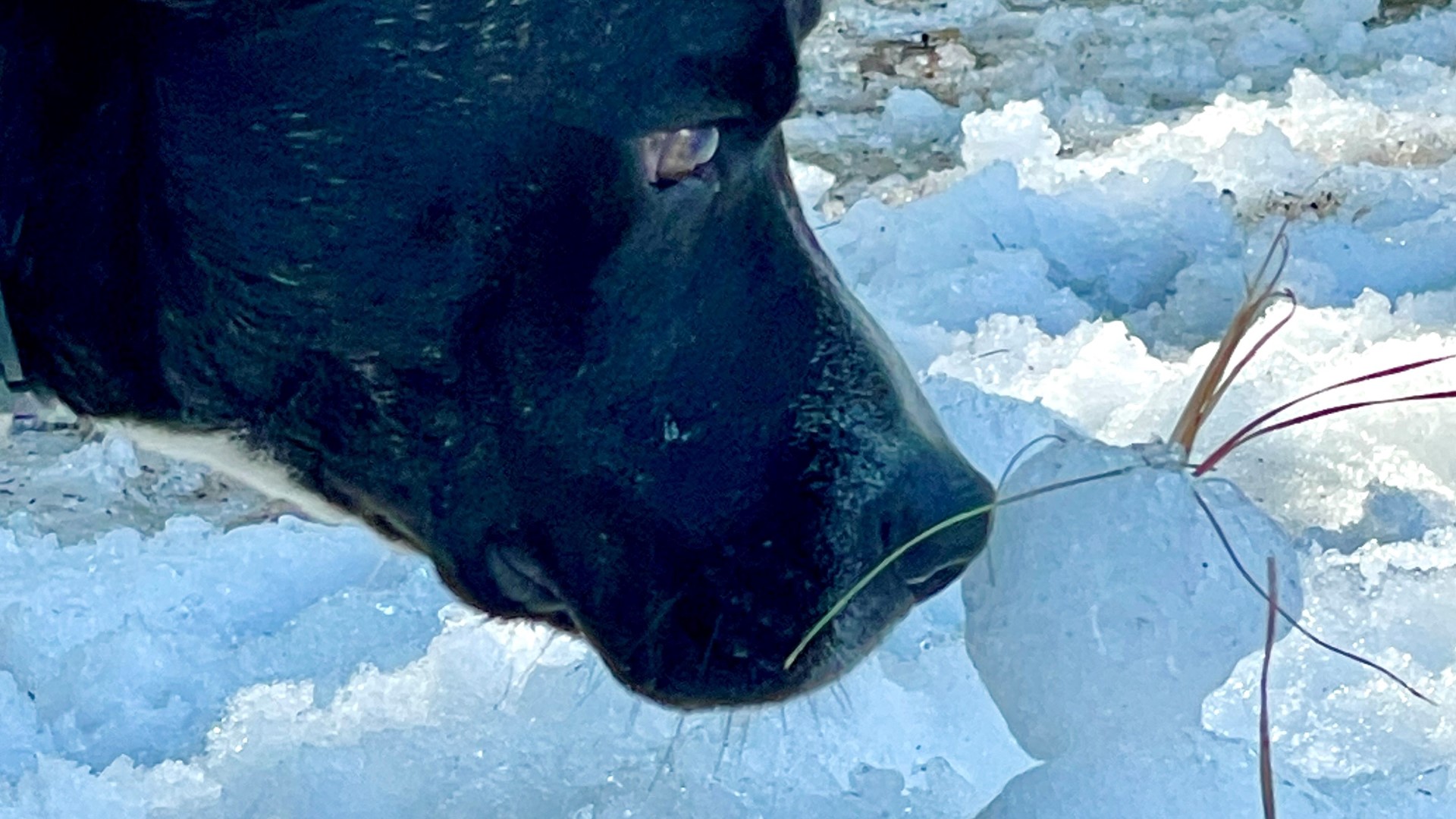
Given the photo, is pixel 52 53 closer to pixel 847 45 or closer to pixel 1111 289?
pixel 1111 289

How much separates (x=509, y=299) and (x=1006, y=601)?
23.0 inches

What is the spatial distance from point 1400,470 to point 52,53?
1703 mm

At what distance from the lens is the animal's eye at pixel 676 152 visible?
140 cm

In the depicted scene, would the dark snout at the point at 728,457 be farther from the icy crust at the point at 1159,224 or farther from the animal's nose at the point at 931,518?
the icy crust at the point at 1159,224

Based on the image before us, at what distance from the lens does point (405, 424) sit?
59.7 inches

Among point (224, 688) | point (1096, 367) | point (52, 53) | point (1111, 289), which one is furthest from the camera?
point (1111, 289)

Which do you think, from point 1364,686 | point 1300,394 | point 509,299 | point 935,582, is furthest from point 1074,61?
point 509,299

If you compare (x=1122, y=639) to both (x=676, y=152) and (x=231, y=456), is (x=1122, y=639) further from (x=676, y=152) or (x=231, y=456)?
(x=231, y=456)

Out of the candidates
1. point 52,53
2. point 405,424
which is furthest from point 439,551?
point 52,53

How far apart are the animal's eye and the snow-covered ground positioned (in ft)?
1.69

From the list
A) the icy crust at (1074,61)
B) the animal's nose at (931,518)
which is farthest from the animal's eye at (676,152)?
the icy crust at (1074,61)

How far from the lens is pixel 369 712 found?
197 cm

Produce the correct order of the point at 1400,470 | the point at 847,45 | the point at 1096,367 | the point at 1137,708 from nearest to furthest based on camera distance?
1. the point at 1137,708
2. the point at 1400,470
3. the point at 1096,367
4. the point at 847,45

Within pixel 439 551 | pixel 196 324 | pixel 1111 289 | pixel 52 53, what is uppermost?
pixel 52 53
